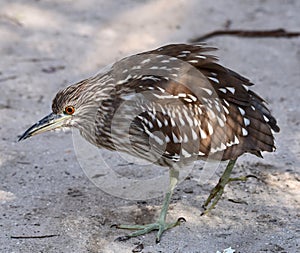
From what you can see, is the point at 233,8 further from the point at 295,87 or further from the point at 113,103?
the point at 113,103

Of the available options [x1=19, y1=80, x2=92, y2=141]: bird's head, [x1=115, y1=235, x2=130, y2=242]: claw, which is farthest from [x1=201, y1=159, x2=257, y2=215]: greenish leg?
[x1=19, y1=80, x2=92, y2=141]: bird's head

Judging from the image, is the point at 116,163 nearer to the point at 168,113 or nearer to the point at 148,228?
the point at 148,228

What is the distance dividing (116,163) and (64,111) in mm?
1145

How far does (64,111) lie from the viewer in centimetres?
488

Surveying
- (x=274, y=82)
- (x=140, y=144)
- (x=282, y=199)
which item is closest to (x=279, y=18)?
(x=274, y=82)

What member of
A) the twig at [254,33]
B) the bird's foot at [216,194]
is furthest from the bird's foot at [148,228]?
the twig at [254,33]

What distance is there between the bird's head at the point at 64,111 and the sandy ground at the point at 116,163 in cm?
70

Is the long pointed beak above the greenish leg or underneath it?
above

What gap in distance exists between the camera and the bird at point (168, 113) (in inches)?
187

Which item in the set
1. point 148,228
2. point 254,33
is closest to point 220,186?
point 148,228

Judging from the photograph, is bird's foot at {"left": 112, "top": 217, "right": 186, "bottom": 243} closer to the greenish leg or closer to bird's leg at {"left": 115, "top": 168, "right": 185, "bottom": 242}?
bird's leg at {"left": 115, "top": 168, "right": 185, "bottom": 242}

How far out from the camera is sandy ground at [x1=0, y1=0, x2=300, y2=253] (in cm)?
486

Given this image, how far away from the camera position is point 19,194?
5.39 meters

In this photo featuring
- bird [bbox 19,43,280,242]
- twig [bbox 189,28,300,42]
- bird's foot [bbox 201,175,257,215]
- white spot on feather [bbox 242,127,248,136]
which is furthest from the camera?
twig [bbox 189,28,300,42]
